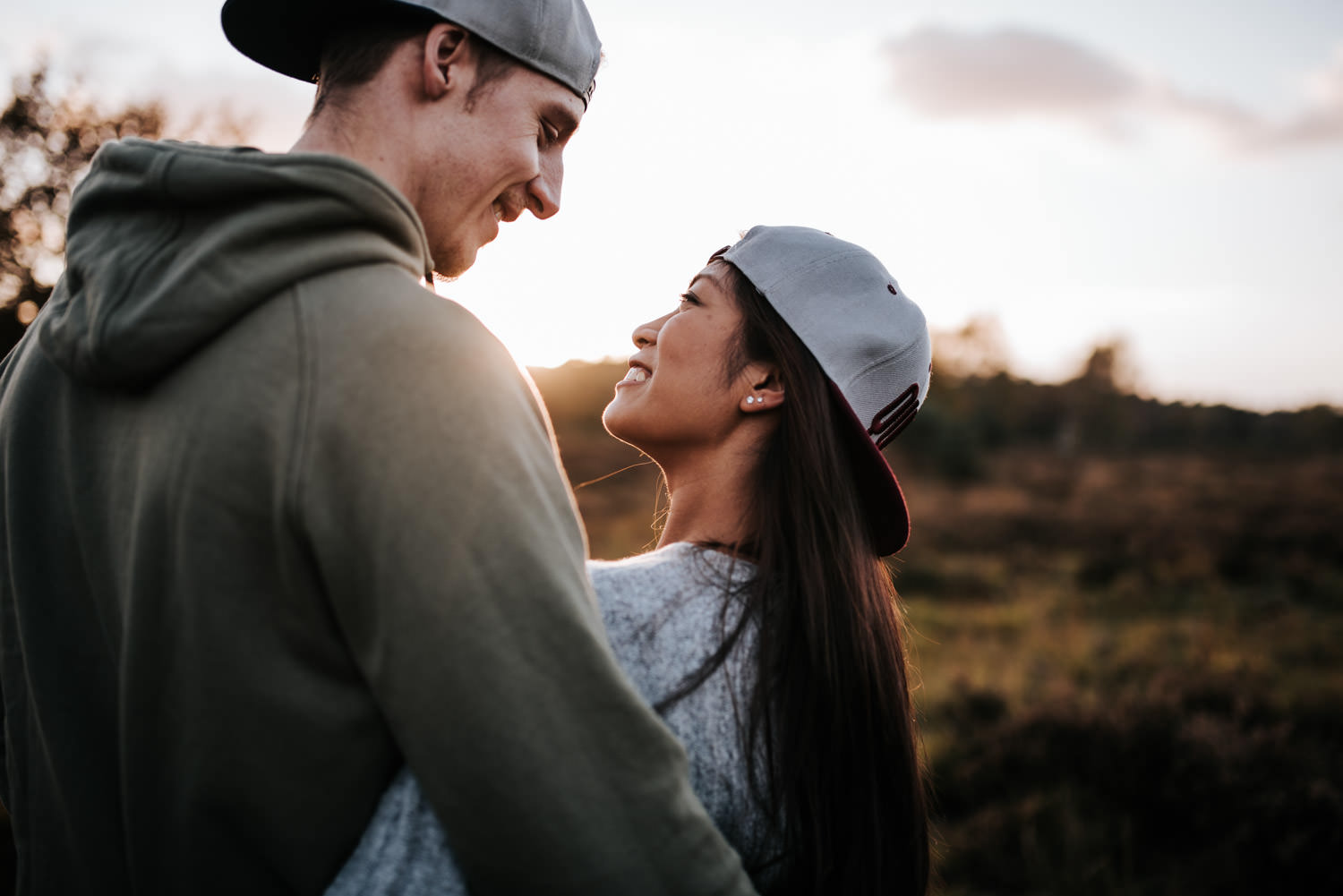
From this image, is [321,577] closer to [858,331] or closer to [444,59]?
[444,59]

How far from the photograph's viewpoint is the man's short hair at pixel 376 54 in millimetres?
1452

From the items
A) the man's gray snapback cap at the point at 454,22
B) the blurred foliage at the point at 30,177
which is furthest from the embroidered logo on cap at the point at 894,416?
the blurred foliage at the point at 30,177

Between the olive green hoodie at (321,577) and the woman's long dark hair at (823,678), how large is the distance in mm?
531

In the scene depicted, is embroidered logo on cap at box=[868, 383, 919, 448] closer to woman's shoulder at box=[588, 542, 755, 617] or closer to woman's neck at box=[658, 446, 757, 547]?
woman's neck at box=[658, 446, 757, 547]

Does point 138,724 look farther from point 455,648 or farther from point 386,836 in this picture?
point 455,648

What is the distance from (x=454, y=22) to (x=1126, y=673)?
9661mm

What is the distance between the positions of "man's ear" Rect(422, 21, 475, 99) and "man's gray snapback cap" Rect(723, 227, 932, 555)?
3.17ft

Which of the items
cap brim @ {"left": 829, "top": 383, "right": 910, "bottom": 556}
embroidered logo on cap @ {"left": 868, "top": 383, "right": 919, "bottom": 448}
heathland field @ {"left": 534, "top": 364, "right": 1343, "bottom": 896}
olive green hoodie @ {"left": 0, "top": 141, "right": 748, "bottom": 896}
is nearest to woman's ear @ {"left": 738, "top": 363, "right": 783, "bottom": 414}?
cap brim @ {"left": 829, "top": 383, "right": 910, "bottom": 556}

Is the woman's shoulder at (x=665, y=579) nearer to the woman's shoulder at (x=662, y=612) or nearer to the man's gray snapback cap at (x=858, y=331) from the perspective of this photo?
the woman's shoulder at (x=662, y=612)

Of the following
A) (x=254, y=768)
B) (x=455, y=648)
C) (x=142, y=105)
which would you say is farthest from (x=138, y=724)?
(x=142, y=105)

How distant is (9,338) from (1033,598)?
522 inches

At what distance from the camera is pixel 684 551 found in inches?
72.6

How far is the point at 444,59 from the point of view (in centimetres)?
147

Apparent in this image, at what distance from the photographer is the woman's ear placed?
213cm
